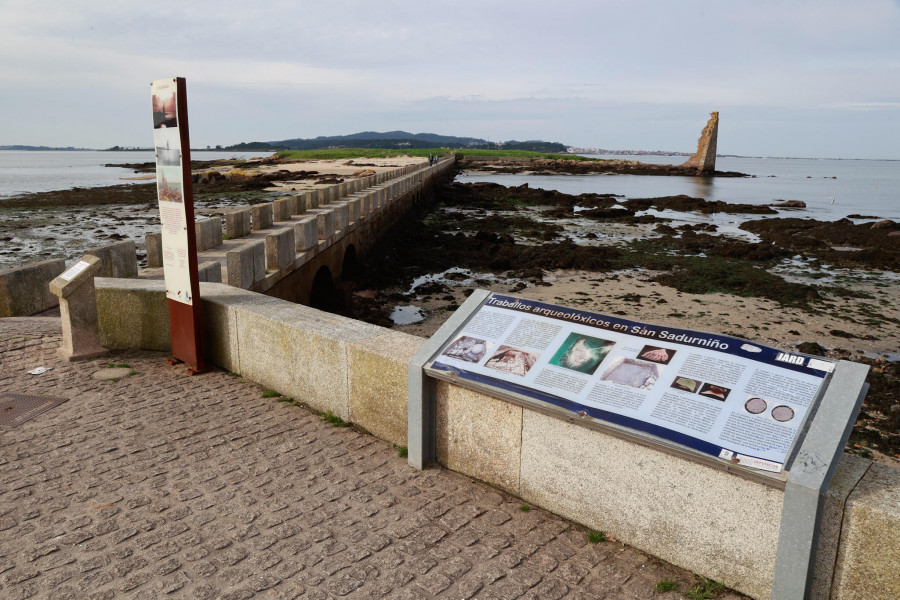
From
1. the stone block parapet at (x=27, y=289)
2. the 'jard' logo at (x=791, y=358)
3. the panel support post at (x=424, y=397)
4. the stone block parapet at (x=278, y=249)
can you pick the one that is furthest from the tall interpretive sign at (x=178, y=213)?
the 'jard' logo at (x=791, y=358)

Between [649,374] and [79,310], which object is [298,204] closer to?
[79,310]

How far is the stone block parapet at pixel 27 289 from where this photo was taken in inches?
312

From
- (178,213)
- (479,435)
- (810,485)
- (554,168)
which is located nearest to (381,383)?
(479,435)

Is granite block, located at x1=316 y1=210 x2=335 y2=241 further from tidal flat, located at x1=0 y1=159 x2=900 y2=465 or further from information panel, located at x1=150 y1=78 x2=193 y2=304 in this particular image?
information panel, located at x1=150 y1=78 x2=193 y2=304

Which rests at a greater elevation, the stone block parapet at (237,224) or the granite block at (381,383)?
the stone block parapet at (237,224)

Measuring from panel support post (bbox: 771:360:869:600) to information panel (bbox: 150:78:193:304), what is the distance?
16.3 ft

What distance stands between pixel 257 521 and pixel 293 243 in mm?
7581

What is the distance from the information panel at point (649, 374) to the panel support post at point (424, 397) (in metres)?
0.07

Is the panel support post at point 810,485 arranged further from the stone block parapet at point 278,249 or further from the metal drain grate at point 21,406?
the stone block parapet at point 278,249

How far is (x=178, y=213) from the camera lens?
18.4 feet

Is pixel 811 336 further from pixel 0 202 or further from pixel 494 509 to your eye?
pixel 0 202

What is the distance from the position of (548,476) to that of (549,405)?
543 mm

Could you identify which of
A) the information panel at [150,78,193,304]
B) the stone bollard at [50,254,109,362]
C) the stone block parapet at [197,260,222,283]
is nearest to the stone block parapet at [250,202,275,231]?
the stone block parapet at [197,260,222,283]

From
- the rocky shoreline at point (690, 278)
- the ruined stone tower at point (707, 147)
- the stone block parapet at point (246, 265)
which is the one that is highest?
the ruined stone tower at point (707, 147)
